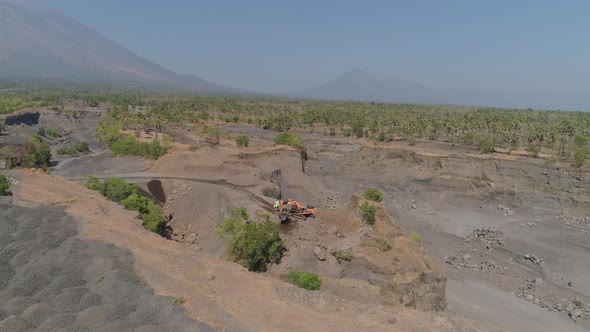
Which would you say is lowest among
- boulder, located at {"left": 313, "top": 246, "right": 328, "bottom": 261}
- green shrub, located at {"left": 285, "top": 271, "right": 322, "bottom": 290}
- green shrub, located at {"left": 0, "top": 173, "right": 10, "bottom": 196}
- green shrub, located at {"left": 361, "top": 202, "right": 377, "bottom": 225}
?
boulder, located at {"left": 313, "top": 246, "right": 328, "bottom": 261}

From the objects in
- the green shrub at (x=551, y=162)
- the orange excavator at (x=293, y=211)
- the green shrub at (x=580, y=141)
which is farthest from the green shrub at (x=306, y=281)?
the green shrub at (x=580, y=141)

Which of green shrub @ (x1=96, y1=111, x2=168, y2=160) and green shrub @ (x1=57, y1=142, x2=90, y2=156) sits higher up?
green shrub @ (x1=96, y1=111, x2=168, y2=160)

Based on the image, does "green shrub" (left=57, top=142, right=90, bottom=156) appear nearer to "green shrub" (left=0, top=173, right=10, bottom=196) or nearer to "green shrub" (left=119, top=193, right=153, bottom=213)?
"green shrub" (left=119, top=193, right=153, bottom=213)

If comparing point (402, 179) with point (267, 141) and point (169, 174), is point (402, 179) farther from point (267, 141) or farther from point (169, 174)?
point (169, 174)

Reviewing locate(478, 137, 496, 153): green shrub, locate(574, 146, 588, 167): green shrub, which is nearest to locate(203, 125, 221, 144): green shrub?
locate(478, 137, 496, 153): green shrub

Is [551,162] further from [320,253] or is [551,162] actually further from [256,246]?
[256,246]

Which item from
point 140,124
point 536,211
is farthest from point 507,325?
point 140,124

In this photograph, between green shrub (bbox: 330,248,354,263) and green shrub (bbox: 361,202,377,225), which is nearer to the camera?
green shrub (bbox: 330,248,354,263)
